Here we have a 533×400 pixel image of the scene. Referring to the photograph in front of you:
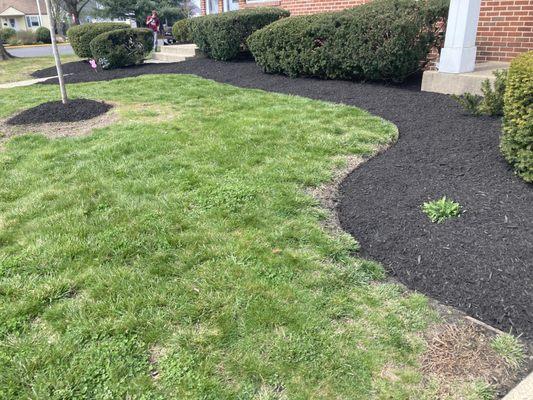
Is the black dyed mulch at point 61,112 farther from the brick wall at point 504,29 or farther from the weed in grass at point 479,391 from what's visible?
the brick wall at point 504,29

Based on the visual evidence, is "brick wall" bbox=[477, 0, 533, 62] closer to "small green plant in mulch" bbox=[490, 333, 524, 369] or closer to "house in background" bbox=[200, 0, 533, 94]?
"house in background" bbox=[200, 0, 533, 94]

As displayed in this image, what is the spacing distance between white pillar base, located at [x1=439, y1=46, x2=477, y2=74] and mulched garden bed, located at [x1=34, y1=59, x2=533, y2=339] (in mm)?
718

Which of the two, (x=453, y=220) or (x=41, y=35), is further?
(x=41, y=35)

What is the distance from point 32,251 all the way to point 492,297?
10.3 feet

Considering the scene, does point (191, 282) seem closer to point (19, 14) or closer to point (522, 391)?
point (522, 391)

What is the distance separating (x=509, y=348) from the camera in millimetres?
2352

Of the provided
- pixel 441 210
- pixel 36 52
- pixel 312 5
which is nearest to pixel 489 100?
pixel 441 210

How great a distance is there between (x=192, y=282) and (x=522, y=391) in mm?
1903

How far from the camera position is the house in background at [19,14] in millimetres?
54281

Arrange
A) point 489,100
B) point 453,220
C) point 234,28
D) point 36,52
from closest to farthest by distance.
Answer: point 453,220
point 489,100
point 234,28
point 36,52

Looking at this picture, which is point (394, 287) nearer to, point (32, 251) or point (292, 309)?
point (292, 309)

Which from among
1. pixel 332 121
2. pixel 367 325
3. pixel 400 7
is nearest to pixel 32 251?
pixel 367 325

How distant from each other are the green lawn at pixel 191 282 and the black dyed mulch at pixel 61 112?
1433 mm

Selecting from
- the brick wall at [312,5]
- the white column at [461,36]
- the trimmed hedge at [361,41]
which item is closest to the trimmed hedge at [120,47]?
the brick wall at [312,5]
